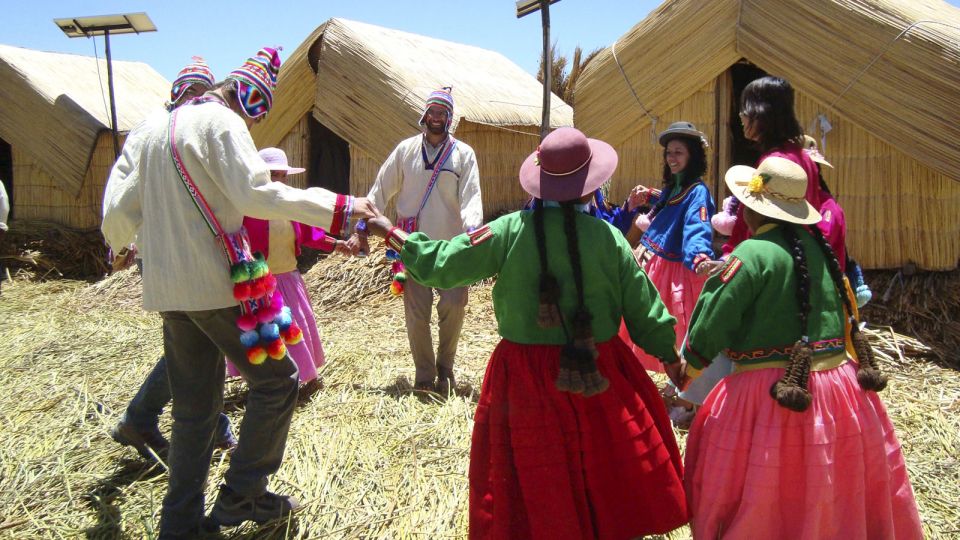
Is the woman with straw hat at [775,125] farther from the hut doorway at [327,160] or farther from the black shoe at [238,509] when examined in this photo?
the hut doorway at [327,160]

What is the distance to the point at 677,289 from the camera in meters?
4.22

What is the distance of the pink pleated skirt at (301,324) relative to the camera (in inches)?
177

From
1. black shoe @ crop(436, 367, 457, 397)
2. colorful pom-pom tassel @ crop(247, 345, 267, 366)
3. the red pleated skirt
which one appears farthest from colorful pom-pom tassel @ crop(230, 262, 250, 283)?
black shoe @ crop(436, 367, 457, 397)

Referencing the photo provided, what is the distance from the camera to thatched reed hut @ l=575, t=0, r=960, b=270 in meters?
5.46

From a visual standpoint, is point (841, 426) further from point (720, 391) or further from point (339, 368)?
point (339, 368)

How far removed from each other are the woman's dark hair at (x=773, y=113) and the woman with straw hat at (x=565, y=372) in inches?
37.8

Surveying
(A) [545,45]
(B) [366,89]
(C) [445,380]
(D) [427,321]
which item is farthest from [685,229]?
(B) [366,89]

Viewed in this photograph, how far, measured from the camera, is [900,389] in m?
4.92

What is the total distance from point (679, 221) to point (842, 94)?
2.45 m

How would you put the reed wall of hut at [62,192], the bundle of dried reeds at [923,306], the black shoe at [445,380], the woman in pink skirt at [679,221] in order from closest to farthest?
the woman in pink skirt at [679,221]
the black shoe at [445,380]
the bundle of dried reeds at [923,306]
the reed wall of hut at [62,192]

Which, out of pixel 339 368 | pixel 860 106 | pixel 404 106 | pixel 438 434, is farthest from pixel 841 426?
pixel 404 106

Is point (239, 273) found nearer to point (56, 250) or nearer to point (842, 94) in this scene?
point (842, 94)

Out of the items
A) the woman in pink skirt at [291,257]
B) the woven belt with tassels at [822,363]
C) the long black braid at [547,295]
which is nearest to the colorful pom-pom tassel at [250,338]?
the long black braid at [547,295]

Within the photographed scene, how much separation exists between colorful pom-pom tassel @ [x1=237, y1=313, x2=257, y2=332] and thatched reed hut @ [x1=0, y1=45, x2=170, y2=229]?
7.73 metres
